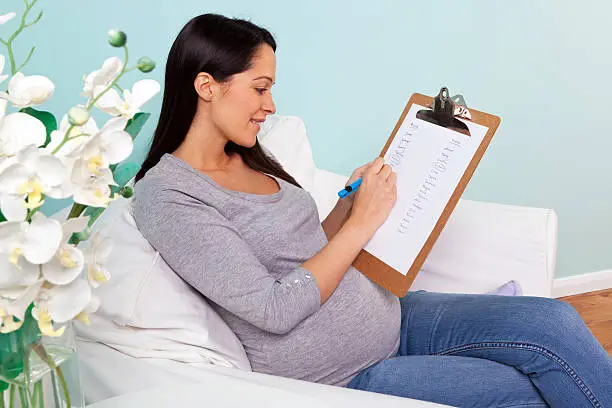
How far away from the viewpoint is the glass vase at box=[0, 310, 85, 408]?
63 centimetres

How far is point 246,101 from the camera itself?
1274 millimetres

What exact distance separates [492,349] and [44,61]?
1029mm

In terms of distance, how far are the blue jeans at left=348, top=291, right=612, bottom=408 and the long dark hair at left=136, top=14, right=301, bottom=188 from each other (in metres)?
0.53

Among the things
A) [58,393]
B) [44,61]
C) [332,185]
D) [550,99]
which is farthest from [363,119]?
[58,393]

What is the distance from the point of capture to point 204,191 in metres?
1.22

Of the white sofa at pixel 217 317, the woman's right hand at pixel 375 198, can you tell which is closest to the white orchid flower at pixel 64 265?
A: the white sofa at pixel 217 317

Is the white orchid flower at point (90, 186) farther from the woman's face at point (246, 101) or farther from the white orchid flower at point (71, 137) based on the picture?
the woman's face at point (246, 101)

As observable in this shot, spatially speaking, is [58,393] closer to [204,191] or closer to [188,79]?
[204,191]

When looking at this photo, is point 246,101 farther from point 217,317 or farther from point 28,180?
point 28,180

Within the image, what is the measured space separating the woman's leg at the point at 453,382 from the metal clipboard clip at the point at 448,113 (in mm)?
408

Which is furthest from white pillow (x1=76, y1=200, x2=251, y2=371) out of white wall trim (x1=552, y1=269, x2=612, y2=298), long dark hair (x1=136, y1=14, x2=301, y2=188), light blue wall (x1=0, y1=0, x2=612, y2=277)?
white wall trim (x1=552, y1=269, x2=612, y2=298)

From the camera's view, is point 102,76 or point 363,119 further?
point 363,119

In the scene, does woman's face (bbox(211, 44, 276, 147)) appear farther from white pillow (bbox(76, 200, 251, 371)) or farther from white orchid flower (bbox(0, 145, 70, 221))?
white orchid flower (bbox(0, 145, 70, 221))

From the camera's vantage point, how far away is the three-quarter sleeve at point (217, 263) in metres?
1.14
